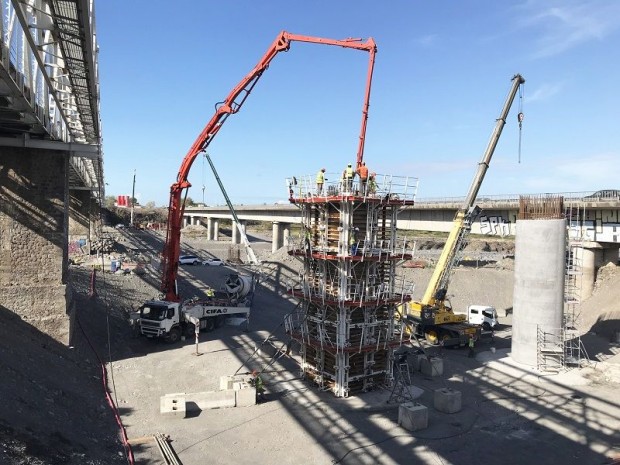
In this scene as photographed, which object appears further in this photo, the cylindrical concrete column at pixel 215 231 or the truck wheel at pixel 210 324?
the cylindrical concrete column at pixel 215 231

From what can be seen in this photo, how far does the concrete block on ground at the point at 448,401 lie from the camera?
16.8 metres

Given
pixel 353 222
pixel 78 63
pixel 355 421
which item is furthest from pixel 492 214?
pixel 78 63

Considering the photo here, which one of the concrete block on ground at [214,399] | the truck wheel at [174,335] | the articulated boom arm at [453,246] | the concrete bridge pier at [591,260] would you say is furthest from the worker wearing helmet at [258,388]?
the concrete bridge pier at [591,260]

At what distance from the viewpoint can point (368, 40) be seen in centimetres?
2102

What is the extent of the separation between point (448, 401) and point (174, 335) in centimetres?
1370

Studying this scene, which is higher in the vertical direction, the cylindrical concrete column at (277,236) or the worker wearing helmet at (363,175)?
the worker wearing helmet at (363,175)

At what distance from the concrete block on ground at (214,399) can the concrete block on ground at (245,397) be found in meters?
0.13

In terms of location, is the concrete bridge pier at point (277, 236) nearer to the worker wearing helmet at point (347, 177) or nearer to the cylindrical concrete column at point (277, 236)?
the cylindrical concrete column at point (277, 236)

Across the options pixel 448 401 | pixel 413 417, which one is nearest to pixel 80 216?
pixel 448 401

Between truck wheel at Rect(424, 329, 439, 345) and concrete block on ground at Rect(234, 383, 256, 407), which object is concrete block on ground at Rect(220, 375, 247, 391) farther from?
truck wheel at Rect(424, 329, 439, 345)

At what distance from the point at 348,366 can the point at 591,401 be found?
9328mm

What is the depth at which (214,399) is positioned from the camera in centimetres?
1631

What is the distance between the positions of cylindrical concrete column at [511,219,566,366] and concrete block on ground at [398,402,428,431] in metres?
9.96

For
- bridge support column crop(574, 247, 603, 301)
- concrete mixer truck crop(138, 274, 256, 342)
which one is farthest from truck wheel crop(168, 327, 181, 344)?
bridge support column crop(574, 247, 603, 301)
